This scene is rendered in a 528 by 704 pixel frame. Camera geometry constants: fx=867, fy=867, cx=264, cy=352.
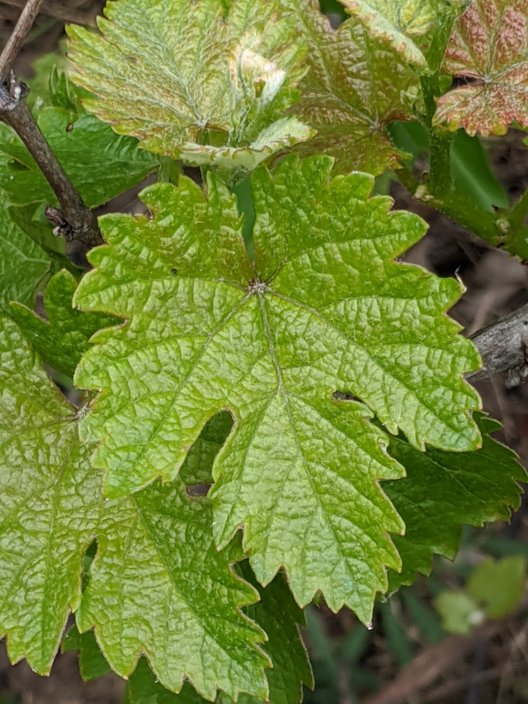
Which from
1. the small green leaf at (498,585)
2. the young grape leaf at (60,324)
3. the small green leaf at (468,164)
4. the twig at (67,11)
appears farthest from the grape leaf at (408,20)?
the twig at (67,11)

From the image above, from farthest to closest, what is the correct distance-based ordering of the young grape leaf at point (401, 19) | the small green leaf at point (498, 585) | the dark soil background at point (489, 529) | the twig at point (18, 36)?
1. the dark soil background at point (489, 529)
2. the small green leaf at point (498, 585)
3. the young grape leaf at point (401, 19)
4. the twig at point (18, 36)

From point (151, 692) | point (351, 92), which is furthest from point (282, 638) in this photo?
point (351, 92)

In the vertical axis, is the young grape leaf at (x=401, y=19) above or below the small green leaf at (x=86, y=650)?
above

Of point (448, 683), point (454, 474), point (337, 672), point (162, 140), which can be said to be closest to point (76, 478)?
point (162, 140)

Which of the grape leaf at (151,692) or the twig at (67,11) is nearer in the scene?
the grape leaf at (151,692)

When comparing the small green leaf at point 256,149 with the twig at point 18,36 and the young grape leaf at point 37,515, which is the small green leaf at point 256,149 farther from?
the young grape leaf at point 37,515

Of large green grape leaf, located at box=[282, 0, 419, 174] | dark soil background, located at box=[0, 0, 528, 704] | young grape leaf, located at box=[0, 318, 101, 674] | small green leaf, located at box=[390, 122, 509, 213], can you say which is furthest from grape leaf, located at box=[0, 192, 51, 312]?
dark soil background, located at box=[0, 0, 528, 704]

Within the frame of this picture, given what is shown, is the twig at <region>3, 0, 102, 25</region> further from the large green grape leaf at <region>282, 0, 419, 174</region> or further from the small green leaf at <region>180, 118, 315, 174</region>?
the small green leaf at <region>180, 118, 315, 174</region>

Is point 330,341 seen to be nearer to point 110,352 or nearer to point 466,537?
point 110,352

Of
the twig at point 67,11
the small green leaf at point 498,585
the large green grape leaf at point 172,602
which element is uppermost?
the twig at point 67,11
